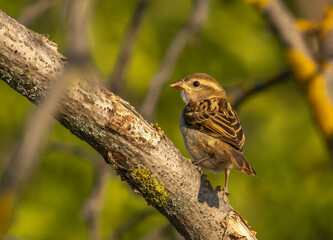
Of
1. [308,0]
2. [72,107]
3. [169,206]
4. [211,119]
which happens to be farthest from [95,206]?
[308,0]

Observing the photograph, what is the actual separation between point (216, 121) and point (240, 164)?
0.84 metres

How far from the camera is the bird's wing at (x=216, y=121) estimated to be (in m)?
5.20

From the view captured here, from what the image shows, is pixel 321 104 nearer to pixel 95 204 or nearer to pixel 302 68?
pixel 302 68

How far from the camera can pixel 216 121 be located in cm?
543

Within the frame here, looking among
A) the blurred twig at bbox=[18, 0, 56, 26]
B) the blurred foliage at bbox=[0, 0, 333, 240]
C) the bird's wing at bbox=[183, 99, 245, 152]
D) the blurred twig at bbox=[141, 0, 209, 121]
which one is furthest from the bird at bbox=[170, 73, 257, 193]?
the blurred twig at bbox=[18, 0, 56, 26]

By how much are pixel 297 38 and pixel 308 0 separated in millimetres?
1462

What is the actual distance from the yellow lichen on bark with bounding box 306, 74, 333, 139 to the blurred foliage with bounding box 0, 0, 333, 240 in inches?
23.3

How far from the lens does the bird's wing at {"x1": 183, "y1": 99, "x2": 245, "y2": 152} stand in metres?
5.20

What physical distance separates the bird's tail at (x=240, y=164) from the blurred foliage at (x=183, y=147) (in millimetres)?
2207

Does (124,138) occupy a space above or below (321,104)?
below

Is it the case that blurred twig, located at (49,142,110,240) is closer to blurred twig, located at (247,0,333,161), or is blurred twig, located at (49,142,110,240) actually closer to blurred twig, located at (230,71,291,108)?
blurred twig, located at (230,71,291,108)

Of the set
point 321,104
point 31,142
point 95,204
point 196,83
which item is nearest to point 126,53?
point 196,83

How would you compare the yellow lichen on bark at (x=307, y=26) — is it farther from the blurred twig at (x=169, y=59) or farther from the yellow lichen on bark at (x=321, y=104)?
the blurred twig at (x=169, y=59)

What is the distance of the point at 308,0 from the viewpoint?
8.12m
